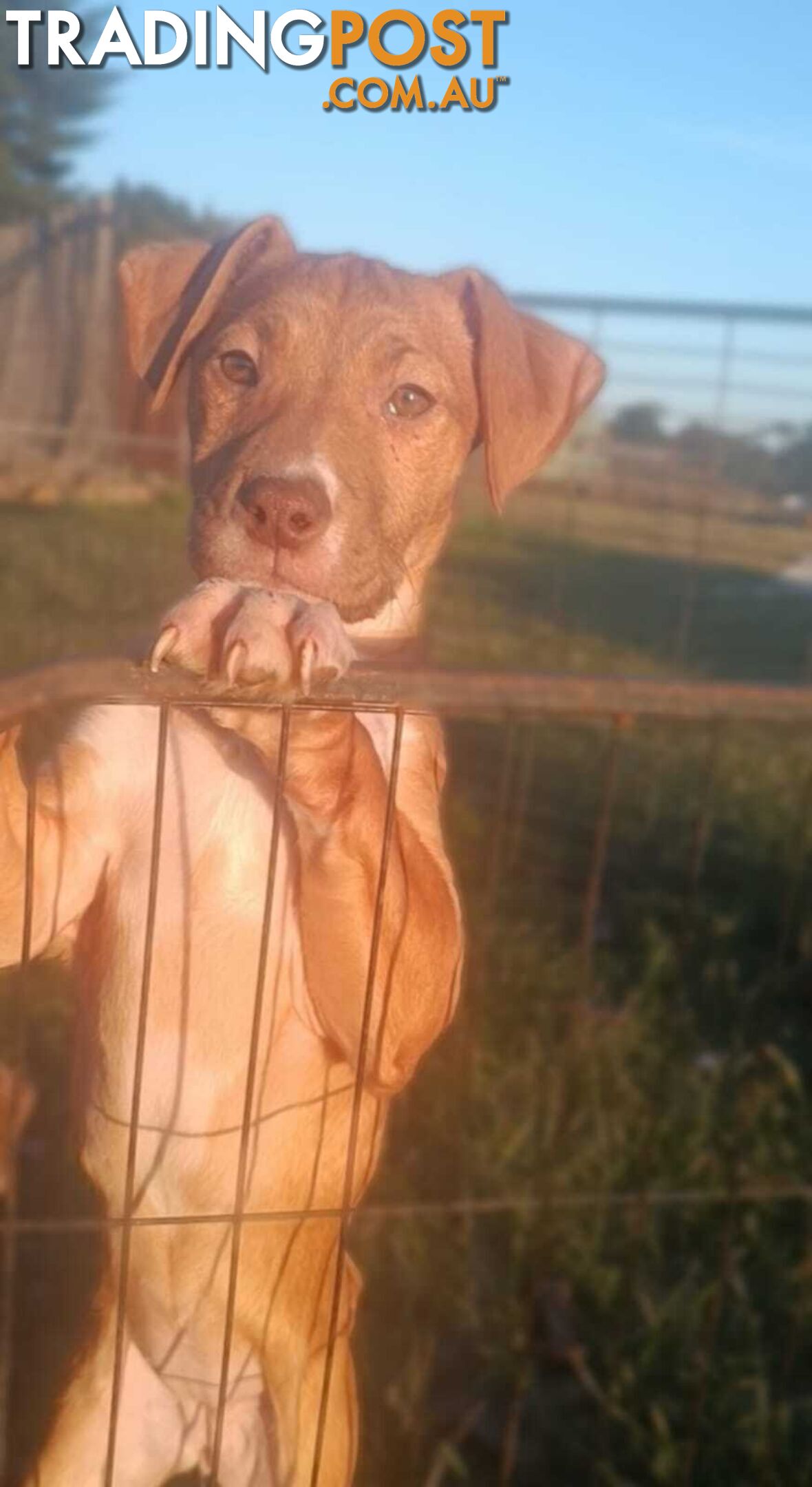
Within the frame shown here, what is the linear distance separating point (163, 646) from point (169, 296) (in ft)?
4.11

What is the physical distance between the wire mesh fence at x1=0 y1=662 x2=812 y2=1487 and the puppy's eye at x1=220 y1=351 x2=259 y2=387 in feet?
2.16

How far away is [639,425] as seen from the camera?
29.9 feet

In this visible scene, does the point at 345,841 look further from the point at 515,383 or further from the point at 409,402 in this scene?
the point at 515,383

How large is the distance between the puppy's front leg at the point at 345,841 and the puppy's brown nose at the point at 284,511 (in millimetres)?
309

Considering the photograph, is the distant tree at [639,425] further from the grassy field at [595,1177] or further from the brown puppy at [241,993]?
the brown puppy at [241,993]

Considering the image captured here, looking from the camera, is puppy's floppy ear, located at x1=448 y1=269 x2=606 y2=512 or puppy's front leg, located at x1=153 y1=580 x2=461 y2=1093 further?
puppy's floppy ear, located at x1=448 y1=269 x2=606 y2=512

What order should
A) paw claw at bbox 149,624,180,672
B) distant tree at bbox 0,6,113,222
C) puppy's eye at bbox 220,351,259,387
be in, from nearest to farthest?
paw claw at bbox 149,624,180,672, puppy's eye at bbox 220,351,259,387, distant tree at bbox 0,6,113,222

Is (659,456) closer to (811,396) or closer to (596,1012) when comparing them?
(811,396)

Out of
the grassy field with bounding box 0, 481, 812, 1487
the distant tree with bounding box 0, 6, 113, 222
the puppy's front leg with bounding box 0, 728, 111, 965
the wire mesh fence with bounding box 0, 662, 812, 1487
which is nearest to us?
the wire mesh fence with bounding box 0, 662, 812, 1487

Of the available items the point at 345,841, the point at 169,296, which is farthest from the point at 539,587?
the point at 345,841

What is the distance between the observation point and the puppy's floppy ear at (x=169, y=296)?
2662 mm

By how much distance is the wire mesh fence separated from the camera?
6.50 feet

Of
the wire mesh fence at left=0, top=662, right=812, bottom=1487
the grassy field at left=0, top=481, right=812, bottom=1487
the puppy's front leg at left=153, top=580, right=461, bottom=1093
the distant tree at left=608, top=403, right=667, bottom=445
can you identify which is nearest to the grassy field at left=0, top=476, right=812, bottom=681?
the distant tree at left=608, top=403, right=667, bottom=445

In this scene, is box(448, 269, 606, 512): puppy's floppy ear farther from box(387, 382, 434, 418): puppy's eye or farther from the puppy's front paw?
the puppy's front paw
